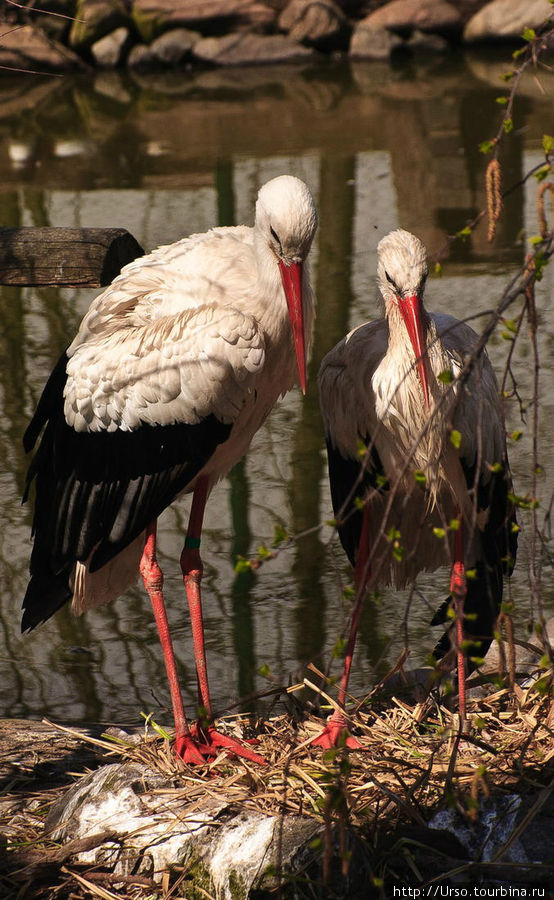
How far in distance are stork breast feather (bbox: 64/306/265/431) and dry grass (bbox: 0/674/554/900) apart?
895mm

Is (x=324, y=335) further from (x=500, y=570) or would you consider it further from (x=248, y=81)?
(x=248, y=81)

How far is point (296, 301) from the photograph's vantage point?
10.2ft

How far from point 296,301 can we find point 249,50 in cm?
1350

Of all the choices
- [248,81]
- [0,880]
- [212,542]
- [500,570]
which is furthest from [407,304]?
[248,81]

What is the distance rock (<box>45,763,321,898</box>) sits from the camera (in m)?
2.78

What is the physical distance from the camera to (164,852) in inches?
114

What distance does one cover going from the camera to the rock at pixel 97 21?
15367mm

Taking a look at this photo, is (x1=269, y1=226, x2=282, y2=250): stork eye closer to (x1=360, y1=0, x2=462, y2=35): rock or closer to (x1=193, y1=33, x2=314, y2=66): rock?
(x1=360, y1=0, x2=462, y2=35): rock

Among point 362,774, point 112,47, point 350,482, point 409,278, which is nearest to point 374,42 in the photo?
point 112,47

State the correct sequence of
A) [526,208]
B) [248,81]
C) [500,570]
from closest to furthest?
[500,570] < [526,208] < [248,81]

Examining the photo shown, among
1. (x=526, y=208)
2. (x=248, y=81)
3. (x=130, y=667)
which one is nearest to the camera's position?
(x=130, y=667)

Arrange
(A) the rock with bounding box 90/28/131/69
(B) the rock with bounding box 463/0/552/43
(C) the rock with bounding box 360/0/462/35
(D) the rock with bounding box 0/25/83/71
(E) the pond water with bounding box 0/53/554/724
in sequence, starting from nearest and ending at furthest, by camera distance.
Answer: (E) the pond water with bounding box 0/53/554/724 → (B) the rock with bounding box 463/0/552/43 → (C) the rock with bounding box 360/0/462/35 → (D) the rock with bounding box 0/25/83/71 → (A) the rock with bounding box 90/28/131/69

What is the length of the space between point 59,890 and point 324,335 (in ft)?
15.5

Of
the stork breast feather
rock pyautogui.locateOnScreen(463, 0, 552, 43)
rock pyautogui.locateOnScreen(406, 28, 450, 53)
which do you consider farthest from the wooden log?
rock pyautogui.locateOnScreen(406, 28, 450, 53)
